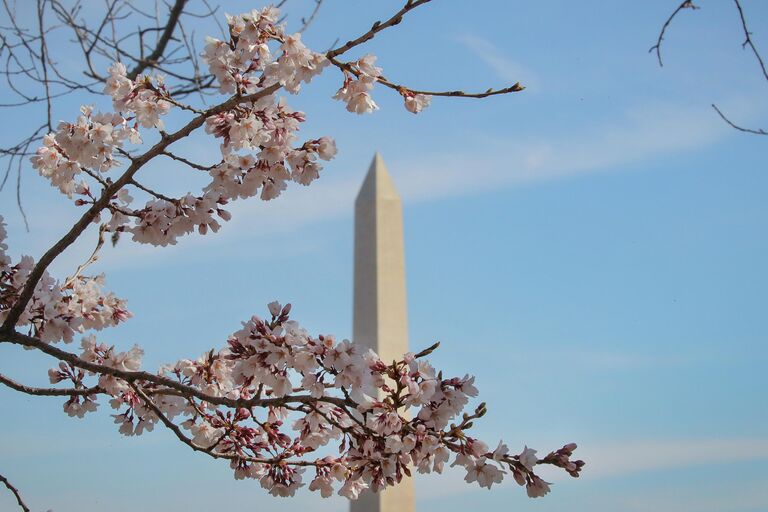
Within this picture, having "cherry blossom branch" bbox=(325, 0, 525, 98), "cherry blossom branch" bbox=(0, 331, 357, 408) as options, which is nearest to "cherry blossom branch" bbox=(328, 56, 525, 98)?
"cherry blossom branch" bbox=(325, 0, 525, 98)

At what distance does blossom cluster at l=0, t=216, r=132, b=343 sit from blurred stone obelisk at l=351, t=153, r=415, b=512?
6.27 meters

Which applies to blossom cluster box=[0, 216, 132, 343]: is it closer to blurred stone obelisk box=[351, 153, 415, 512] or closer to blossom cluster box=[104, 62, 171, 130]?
blossom cluster box=[104, 62, 171, 130]

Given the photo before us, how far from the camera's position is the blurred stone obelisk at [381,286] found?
9.11 metres

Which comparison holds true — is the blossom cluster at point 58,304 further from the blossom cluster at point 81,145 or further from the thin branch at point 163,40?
the thin branch at point 163,40

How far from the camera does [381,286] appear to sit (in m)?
9.23

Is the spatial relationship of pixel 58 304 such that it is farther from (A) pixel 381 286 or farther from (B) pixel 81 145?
(A) pixel 381 286

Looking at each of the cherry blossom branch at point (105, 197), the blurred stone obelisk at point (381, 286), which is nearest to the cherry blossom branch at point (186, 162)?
the cherry blossom branch at point (105, 197)

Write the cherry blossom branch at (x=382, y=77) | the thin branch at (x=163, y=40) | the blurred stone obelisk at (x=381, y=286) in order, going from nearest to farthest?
1. the cherry blossom branch at (x=382, y=77)
2. the thin branch at (x=163, y=40)
3. the blurred stone obelisk at (x=381, y=286)

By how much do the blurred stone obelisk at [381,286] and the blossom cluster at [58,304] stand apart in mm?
6273

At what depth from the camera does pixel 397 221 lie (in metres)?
9.44

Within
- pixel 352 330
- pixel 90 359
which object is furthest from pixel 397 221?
pixel 90 359

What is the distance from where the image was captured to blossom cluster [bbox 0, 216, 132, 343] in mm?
2525

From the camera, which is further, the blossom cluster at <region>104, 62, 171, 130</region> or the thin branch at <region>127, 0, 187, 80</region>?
the thin branch at <region>127, 0, 187, 80</region>

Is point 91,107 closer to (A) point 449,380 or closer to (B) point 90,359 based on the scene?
(B) point 90,359
